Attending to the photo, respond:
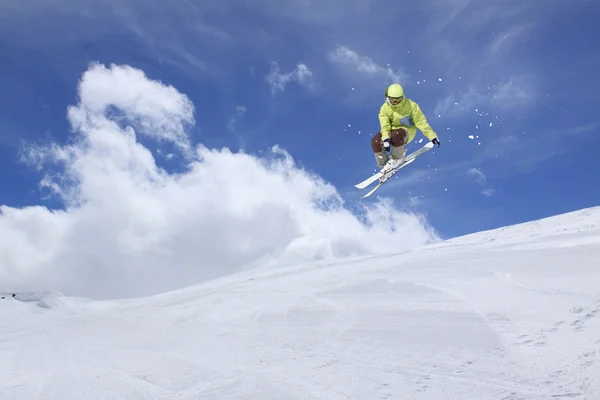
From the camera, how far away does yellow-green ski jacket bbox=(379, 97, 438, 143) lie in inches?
534

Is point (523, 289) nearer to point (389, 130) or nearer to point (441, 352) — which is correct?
Answer: point (441, 352)

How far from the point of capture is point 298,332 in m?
8.70

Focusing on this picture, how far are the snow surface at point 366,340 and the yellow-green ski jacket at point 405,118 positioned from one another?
3.85 m

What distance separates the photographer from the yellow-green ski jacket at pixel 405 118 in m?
13.6

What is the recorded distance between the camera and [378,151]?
48.0 feet

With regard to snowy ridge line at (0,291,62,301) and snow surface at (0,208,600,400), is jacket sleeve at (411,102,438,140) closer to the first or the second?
snow surface at (0,208,600,400)

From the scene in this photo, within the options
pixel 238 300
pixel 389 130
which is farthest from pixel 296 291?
pixel 389 130

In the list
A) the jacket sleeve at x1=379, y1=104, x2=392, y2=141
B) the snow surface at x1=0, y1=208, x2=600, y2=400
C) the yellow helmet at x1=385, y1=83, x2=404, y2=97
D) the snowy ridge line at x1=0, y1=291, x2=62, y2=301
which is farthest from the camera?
the snowy ridge line at x1=0, y1=291, x2=62, y2=301

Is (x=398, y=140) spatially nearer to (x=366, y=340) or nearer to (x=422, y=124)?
(x=422, y=124)

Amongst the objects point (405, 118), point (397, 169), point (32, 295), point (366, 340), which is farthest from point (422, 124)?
point (32, 295)

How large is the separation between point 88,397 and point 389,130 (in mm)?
10516

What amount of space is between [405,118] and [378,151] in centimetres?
134

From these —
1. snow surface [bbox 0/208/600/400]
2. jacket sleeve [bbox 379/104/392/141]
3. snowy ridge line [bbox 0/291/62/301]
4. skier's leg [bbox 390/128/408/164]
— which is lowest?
snow surface [bbox 0/208/600/400]

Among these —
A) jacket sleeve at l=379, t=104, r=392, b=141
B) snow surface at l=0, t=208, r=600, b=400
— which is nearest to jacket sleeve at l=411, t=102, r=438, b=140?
jacket sleeve at l=379, t=104, r=392, b=141
